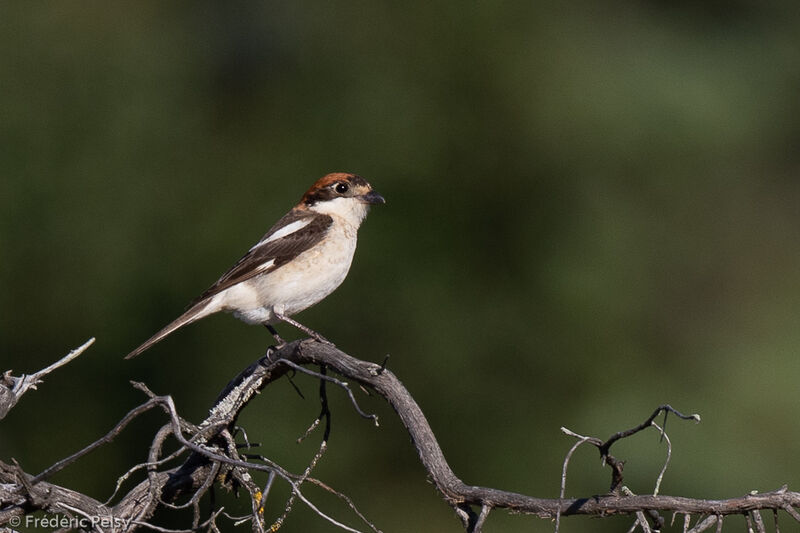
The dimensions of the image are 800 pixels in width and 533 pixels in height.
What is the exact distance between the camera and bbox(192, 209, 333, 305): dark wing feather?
4762 millimetres

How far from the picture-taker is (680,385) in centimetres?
822

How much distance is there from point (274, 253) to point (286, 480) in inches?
91.0

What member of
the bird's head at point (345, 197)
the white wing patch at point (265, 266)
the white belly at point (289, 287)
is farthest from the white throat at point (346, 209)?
the white wing patch at point (265, 266)

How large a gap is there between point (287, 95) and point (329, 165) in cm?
128

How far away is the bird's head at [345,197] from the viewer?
5227 millimetres

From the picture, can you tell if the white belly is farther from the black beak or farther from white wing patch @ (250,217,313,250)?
the black beak

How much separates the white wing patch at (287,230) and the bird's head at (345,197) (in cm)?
16

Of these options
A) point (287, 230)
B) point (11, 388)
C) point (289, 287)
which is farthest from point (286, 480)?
point (287, 230)

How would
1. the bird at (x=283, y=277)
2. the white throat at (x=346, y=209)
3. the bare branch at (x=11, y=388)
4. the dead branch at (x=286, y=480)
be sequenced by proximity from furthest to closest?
1. the white throat at (x=346, y=209)
2. the bird at (x=283, y=277)
3. the bare branch at (x=11, y=388)
4. the dead branch at (x=286, y=480)

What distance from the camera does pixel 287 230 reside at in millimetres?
5055

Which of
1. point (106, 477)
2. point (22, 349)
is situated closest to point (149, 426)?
point (106, 477)

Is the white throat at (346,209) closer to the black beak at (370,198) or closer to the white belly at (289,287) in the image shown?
the black beak at (370,198)

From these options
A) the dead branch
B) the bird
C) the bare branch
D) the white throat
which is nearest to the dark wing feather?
the bird

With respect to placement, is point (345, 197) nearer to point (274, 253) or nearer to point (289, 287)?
point (274, 253)
